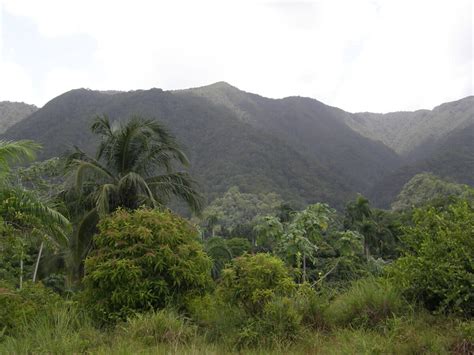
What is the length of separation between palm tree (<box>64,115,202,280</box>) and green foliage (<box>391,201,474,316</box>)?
22.2 ft

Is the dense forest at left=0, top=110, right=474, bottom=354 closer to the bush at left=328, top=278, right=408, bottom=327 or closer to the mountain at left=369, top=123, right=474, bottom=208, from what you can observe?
the bush at left=328, top=278, right=408, bottom=327

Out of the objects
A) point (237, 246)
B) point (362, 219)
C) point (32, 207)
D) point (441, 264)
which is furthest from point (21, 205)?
point (362, 219)

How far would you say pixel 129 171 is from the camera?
12383mm

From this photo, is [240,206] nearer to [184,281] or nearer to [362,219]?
[362,219]

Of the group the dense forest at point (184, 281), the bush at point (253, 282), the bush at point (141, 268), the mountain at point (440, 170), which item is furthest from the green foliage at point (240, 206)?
the bush at point (253, 282)

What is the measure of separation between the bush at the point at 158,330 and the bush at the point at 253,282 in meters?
0.71

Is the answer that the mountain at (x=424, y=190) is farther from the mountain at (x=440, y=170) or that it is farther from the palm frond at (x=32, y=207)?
the palm frond at (x=32, y=207)

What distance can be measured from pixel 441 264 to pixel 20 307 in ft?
18.4

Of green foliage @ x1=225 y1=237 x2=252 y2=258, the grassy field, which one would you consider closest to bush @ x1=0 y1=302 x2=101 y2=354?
the grassy field

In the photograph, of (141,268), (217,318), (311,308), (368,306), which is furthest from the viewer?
(141,268)

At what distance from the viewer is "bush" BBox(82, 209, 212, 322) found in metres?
6.39

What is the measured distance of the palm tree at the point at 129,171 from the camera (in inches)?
446

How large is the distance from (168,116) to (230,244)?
382ft

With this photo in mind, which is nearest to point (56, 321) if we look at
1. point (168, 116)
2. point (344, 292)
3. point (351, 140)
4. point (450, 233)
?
point (344, 292)
